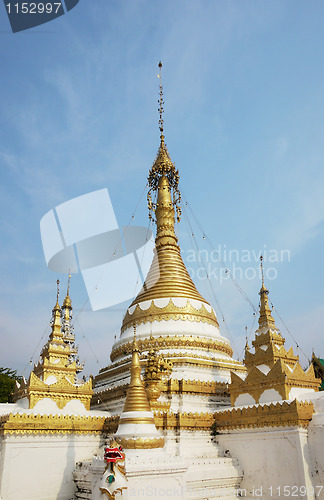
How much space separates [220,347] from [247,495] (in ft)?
23.5

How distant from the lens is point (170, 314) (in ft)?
62.7

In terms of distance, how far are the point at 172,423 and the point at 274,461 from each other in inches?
139

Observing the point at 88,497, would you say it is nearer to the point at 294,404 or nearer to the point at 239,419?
the point at 239,419

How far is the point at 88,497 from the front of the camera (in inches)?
493

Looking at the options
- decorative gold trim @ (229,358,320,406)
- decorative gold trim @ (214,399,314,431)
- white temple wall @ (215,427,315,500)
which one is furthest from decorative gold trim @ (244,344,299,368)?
white temple wall @ (215,427,315,500)

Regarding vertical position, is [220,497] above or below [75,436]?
below

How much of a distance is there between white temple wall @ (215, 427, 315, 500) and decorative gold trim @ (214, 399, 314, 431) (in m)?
0.19

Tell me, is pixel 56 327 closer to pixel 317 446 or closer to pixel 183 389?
pixel 183 389

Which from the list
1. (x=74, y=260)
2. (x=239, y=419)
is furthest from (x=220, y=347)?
(x=74, y=260)

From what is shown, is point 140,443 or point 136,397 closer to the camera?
point 140,443

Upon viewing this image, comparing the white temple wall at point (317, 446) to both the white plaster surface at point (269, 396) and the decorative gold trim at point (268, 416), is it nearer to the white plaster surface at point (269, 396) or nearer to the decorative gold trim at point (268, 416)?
the decorative gold trim at point (268, 416)

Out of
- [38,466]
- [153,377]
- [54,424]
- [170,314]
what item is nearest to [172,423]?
[153,377]

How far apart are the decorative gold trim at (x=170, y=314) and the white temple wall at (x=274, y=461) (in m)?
6.65

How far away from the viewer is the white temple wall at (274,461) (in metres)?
11.1
